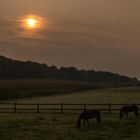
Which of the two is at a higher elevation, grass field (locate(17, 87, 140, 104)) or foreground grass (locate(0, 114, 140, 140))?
grass field (locate(17, 87, 140, 104))

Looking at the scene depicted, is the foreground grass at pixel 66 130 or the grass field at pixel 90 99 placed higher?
the grass field at pixel 90 99

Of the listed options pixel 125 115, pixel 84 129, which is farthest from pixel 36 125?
pixel 125 115

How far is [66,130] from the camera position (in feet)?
94.8

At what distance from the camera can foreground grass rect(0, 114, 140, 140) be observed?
84.2ft

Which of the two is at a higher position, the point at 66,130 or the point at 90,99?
the point at 90,99

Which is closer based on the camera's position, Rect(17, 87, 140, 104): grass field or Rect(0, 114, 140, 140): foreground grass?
Rect(0, 114, 140, 140): foreground grass

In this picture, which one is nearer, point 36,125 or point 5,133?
point 5,133

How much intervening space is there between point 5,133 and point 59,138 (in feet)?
14.2

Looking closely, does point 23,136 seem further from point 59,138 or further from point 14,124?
point 14,124

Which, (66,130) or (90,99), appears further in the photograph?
(90,99)

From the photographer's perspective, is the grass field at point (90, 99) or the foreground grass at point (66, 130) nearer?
the foreground grass at point (66, 130)

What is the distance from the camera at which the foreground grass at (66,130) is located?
84.2ft

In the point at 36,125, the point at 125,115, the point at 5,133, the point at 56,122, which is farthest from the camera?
the point at 125,115

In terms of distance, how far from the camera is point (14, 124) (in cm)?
3272
